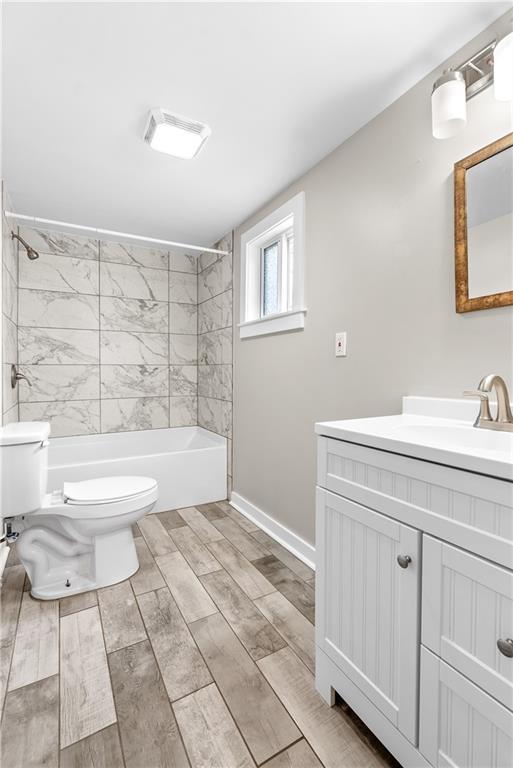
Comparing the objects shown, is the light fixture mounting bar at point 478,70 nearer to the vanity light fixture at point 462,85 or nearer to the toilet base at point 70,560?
the vanity light fixture at point 462,85

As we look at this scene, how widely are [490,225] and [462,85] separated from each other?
0.43 metres

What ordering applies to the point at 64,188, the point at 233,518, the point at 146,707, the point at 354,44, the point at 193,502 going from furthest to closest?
1. the point at 193,502
2. the point at 233,518
3. the point at 64,188
4. the point at 354,44
5. the point at 146,707

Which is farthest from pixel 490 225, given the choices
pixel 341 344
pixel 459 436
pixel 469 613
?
pixel 469 613

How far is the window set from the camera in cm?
211

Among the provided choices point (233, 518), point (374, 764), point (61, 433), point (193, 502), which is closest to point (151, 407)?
point (61, 433)

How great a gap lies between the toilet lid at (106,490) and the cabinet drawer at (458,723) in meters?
1.42

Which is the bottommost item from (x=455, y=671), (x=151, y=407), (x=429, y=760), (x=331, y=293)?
(x=429, y=760)

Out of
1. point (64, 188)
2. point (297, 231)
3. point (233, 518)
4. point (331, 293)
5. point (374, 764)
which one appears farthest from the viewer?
point (233, 518)

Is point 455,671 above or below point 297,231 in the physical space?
below

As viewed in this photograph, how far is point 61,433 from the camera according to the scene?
10.0 ft

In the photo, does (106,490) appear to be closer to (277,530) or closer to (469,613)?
(277,530)

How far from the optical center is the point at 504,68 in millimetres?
1021

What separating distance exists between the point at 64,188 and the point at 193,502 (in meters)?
2.33

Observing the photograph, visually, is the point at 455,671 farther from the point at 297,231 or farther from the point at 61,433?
the point at 61,433
